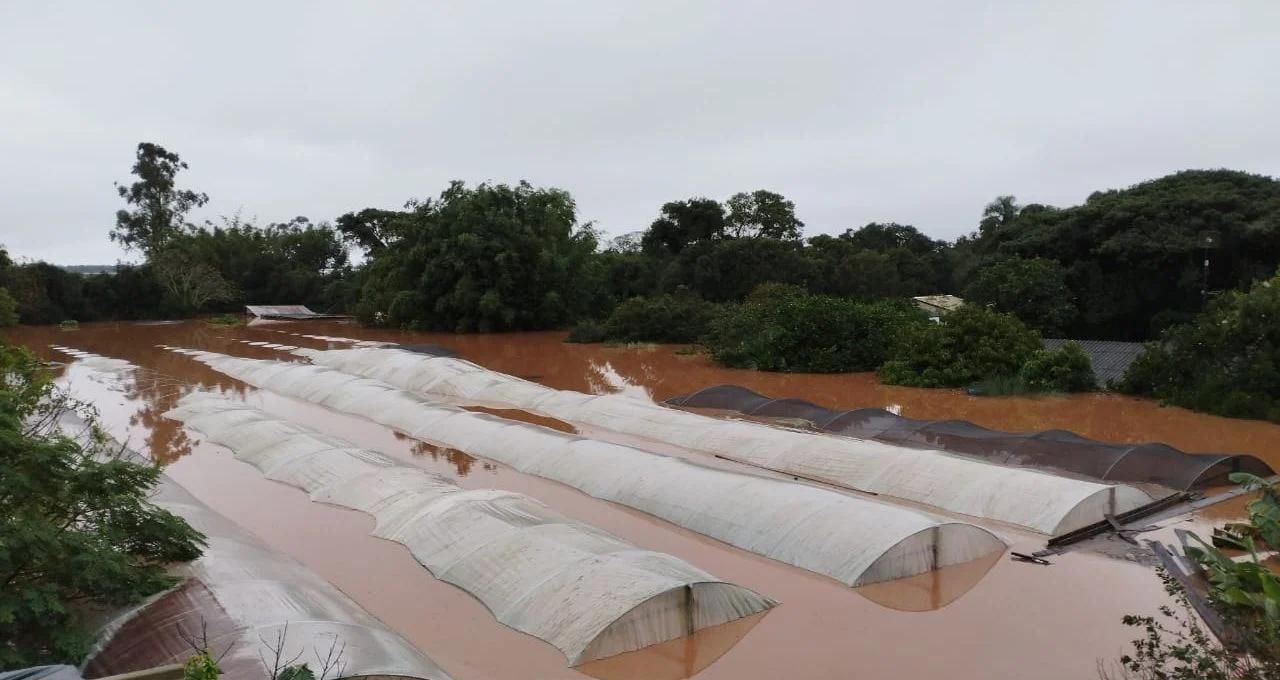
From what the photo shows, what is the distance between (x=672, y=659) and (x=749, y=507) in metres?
2.58

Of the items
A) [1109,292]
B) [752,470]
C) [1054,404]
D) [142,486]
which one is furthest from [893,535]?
[1109,292]

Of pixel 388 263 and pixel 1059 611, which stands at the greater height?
pixel 388 263

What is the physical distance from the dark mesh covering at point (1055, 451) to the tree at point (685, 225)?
2672 centimetres

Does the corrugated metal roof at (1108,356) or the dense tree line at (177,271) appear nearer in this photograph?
the corrugated metal roof at (1108,356)

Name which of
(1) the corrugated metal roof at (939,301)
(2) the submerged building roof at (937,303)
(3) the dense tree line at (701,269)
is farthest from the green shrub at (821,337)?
(1) the corrugated metal roof at (939,301)

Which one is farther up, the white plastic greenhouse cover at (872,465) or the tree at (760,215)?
the tree at (760,215)

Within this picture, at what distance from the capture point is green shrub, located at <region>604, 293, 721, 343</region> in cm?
2692

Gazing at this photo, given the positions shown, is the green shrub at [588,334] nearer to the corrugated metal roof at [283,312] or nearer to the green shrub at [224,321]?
the green shrub at [224,321]

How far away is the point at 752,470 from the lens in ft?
35.8

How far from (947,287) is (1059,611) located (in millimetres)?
37487

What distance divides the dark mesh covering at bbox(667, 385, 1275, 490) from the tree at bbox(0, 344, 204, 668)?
8.62 meters

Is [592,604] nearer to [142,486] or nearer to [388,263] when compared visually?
[142,486]

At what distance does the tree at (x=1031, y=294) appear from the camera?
2283cm

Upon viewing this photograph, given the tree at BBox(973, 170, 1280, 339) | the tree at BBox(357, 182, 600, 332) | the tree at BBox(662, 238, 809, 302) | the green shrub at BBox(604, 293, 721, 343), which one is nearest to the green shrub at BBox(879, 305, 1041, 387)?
the tree at BBox(973, 170, 1280, 339)
